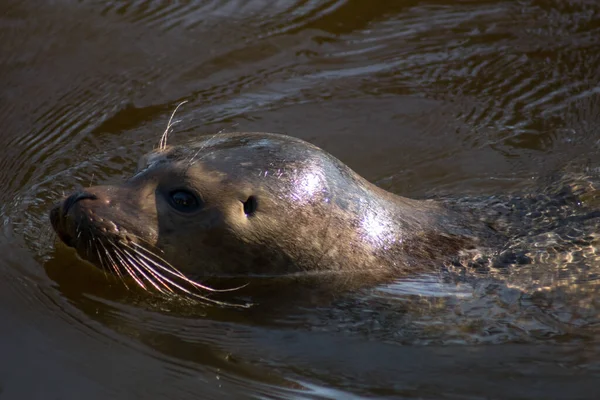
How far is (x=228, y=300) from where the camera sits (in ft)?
16.5

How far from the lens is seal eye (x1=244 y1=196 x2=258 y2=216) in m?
4.86

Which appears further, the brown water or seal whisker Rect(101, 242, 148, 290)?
seal whisker Rect(101, 242, 148, 290)

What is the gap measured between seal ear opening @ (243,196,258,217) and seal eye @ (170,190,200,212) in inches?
9.3

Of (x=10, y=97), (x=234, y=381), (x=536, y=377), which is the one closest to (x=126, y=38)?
(x=10, y=97)

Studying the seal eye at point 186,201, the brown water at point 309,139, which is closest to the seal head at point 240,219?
the seal eye at point 186,201

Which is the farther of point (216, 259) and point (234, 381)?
point (216, 259)

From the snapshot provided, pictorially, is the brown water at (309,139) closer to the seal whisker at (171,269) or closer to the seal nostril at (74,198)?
the seal whisker at (171,269)

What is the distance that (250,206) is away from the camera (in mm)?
4879

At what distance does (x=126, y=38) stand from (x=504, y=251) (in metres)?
3.65

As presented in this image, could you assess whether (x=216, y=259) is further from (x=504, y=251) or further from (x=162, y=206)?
(x=504, y=251)

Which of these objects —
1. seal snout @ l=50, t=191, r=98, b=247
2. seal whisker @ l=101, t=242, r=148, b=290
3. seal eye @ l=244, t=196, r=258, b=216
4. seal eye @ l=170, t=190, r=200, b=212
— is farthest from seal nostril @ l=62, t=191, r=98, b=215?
seal eye @ l=244, t=196, r=258, b=216

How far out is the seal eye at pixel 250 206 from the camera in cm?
486

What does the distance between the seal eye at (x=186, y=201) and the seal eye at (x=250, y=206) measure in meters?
0.24

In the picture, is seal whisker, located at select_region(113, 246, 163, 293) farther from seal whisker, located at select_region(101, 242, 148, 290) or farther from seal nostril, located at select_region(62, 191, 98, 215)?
seal nostril, located at select_region(62, 191, 98, 215)
